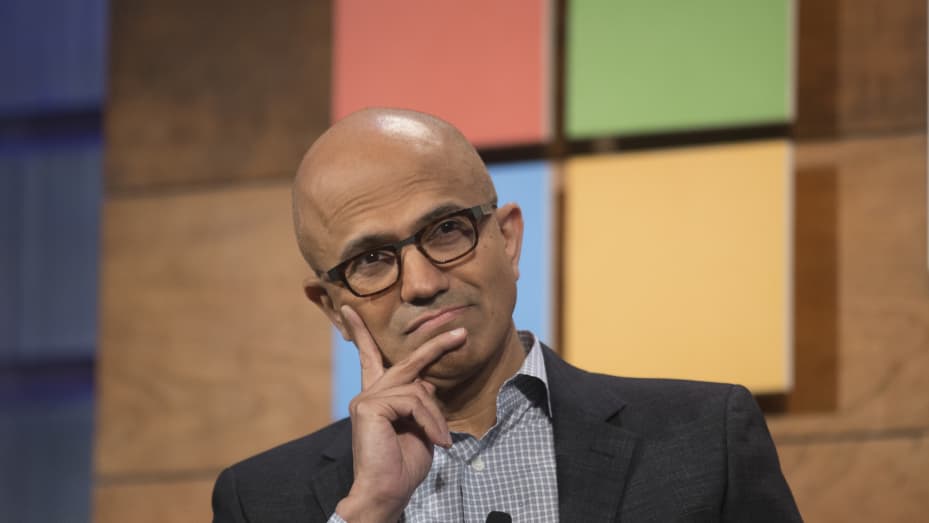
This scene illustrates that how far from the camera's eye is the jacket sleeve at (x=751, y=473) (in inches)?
68.9

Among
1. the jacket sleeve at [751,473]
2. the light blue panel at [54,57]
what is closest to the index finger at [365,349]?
the jacket sleeve at [751,473]

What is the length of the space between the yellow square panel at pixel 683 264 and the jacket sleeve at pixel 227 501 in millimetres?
1053

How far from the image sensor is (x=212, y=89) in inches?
134

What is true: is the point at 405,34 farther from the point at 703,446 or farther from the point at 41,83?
the point at 703,446

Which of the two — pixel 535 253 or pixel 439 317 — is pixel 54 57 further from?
pixel 439 317

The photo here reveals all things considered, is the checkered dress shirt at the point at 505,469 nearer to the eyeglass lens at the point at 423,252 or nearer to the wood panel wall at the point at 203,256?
the eyeglass lens at the point at 423,252

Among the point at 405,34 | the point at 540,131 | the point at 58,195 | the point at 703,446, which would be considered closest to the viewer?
the point at 703,446

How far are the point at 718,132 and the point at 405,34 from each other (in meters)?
0.84

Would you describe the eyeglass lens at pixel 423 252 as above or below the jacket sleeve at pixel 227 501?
above

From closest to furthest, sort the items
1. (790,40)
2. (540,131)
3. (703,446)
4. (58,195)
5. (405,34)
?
(703,446)
(790,40)
(540,131)
(405,34)
(58,195)

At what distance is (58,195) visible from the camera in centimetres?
356

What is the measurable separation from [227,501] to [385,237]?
0.53m

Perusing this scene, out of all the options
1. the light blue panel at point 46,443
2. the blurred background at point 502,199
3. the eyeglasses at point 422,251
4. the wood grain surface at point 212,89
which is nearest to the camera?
the eyeglasses at point 422,251

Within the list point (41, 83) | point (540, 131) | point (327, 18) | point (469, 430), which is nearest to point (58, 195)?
point (41, 83)
